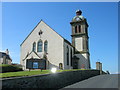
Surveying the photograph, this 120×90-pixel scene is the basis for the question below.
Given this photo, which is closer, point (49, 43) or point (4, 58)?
point (49, 43)

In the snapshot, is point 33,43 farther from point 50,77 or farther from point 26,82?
point 26,82

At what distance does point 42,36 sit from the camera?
44094mm

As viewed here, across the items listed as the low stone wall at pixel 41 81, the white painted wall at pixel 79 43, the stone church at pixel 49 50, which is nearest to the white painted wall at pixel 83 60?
the stone church at pixel 49 50

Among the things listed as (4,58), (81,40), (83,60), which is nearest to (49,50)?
(83,60)

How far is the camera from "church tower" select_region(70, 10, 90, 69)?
52.3 metres

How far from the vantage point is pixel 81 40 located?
5378cm

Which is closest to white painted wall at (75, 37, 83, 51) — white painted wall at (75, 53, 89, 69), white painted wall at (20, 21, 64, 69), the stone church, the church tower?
the church tower

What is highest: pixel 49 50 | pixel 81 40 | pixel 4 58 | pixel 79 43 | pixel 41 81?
pixel 81 40

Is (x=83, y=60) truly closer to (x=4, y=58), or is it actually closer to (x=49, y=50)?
(x=49, y=50)

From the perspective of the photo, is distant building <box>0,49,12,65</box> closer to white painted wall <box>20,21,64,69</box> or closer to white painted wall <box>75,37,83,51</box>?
white painted wall <box>20,21,64,69</box>

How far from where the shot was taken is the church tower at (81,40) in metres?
52.3

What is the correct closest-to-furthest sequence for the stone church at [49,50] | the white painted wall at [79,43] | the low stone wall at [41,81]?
the low stone wall at [41,81] < the stone church at [49,50] < the white painted wall at [79,43]

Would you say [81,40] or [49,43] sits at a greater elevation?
[81,40]

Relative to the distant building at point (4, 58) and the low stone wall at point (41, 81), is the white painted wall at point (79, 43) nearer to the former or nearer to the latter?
the distant building at point (4, 58)
